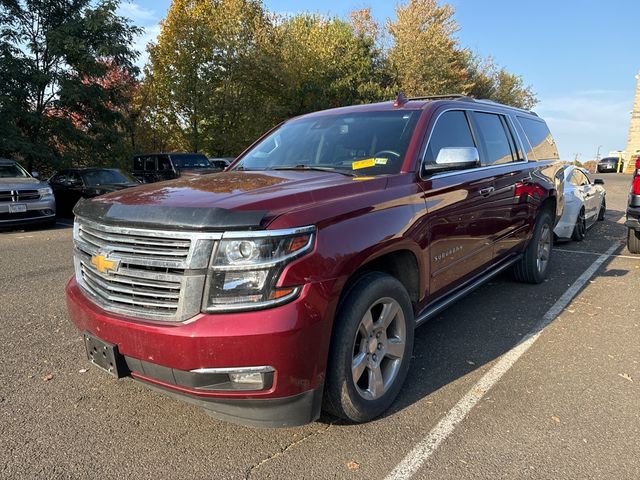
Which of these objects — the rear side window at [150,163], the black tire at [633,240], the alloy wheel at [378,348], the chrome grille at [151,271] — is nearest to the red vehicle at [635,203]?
the black tire at [633,240]

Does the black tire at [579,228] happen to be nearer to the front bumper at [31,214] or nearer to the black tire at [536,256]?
the black tire at [536,256]

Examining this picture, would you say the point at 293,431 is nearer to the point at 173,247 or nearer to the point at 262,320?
the point at 262,320

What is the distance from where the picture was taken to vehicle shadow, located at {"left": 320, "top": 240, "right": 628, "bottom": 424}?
135 inches

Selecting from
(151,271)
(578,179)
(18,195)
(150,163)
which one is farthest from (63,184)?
Result: (151,271)

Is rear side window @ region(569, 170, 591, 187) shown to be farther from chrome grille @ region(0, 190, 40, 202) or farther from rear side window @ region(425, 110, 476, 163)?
chrome grille @ region(0, 190, 40, 202)

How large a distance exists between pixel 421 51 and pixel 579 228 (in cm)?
2420

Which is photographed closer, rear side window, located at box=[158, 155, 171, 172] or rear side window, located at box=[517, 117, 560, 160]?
rear side window, located at box=[517, 117, 560, 160]

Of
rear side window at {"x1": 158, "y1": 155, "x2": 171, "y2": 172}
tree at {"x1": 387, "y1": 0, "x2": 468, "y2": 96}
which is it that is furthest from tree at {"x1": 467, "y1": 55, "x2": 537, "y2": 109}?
rear side window at {"x1": 158, "y1": 155, "x2": 171, "y2": 172}

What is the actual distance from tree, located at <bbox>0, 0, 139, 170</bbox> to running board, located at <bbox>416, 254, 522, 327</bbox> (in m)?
15.2

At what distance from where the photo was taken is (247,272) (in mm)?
2258

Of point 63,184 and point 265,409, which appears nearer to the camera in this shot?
point 265,409

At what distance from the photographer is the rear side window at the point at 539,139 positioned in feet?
18.8

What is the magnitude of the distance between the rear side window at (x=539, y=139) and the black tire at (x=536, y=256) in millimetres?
744

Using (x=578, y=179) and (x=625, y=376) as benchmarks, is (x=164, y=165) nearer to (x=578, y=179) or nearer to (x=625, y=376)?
(x=578, y=179)
